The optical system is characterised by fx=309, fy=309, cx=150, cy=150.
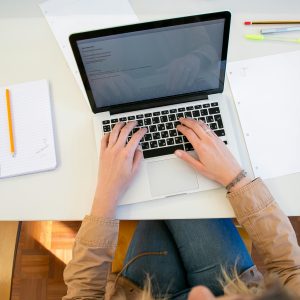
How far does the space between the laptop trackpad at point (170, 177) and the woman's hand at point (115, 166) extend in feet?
0.14

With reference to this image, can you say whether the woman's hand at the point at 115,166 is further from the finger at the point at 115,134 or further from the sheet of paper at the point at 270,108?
the sheet of paper at the point at 270,108

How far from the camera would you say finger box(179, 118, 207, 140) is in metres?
0.69

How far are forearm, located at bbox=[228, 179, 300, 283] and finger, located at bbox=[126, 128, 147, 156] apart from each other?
0.75 ft

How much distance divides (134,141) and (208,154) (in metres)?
0.17

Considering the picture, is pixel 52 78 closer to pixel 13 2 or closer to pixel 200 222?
pixel 13 2

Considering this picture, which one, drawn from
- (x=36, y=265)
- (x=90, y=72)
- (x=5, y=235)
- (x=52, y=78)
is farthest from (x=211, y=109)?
(x=36, y=265)

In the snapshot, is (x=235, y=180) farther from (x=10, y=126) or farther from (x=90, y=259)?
(x=10, y=126)

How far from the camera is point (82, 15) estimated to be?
0.83 meters

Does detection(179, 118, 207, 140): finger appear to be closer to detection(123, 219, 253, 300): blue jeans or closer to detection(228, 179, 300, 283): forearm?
detection(228, 179, 300, 283): forearm

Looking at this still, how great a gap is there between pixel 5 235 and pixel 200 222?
1.68ft

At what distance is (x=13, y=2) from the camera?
0.84 meters

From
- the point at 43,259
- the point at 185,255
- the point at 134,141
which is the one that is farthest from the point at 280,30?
the point at 43,259

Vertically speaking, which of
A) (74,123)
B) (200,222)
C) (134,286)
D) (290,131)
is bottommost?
(134,286)

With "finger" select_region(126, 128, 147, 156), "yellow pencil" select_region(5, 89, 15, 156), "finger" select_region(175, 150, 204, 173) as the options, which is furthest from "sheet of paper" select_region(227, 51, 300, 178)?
"yellow pencil" select_region(5, 89, 15, 156)
